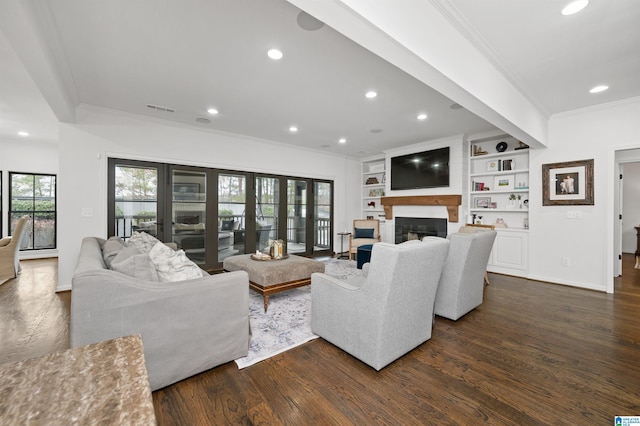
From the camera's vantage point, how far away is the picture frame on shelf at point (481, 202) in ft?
17.5

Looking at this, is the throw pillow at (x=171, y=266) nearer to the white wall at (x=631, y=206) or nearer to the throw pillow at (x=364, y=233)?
the throw pillow at (x=364, y=233)

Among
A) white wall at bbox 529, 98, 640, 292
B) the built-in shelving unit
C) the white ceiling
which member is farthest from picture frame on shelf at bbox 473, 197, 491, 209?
the built-in shelving unit

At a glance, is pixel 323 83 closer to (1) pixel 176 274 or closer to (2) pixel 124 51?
(2) pixel 124 51

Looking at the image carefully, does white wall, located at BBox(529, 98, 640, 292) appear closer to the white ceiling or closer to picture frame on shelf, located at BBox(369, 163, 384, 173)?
the white ceiling

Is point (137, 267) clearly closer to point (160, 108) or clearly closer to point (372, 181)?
point (160, 108)

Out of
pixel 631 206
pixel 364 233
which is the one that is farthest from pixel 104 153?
pixel 631 206

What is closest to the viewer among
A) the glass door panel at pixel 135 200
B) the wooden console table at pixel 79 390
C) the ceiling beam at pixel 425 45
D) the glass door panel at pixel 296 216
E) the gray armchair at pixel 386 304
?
the wooden console table at pixel 79 390

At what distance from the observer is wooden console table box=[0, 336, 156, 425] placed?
1.58 ft

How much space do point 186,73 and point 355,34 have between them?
84.4 inches

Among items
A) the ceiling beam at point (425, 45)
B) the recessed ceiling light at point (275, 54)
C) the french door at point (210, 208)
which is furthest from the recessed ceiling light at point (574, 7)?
the french door at point (210, 208)

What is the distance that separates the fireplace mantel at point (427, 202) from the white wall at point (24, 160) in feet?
25.8

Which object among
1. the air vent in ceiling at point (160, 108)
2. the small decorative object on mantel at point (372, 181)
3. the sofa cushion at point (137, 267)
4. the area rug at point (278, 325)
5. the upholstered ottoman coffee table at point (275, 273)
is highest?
the air vent in ceiling at point (160, 108)

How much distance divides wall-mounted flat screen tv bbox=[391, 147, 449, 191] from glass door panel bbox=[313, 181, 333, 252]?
5.36 feet

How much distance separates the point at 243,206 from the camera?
218 inches
